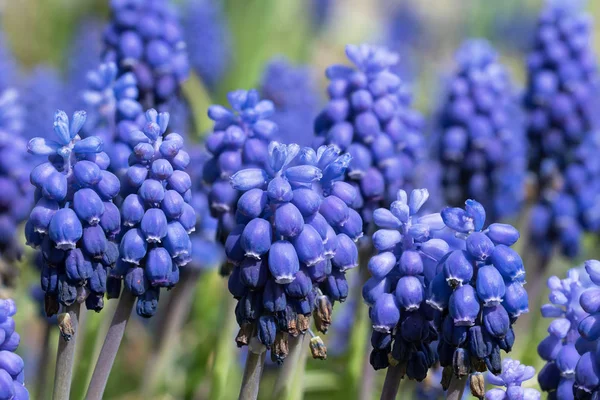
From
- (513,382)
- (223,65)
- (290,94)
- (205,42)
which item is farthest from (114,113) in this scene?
(223,65)

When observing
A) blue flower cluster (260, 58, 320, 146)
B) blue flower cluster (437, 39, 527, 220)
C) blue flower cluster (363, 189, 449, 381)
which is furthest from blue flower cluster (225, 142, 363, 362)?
blue flower cluster (260, 58, 320, 146)

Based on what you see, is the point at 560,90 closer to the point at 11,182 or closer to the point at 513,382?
the point at 513,382

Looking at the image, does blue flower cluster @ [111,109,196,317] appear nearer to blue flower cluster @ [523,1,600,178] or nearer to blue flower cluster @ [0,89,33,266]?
blue flower cluster @ [0,89,33,266]

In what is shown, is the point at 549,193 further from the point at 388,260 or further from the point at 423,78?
the point at 423,78

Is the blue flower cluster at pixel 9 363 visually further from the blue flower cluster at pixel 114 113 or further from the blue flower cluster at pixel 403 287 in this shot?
the blue flower cluster at pixel 403 287

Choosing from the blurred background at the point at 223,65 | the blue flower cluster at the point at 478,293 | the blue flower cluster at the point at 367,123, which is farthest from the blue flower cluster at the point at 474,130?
the blue flower cluster at the point at 478,293

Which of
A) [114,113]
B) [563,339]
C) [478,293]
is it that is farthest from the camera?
[114,113]
